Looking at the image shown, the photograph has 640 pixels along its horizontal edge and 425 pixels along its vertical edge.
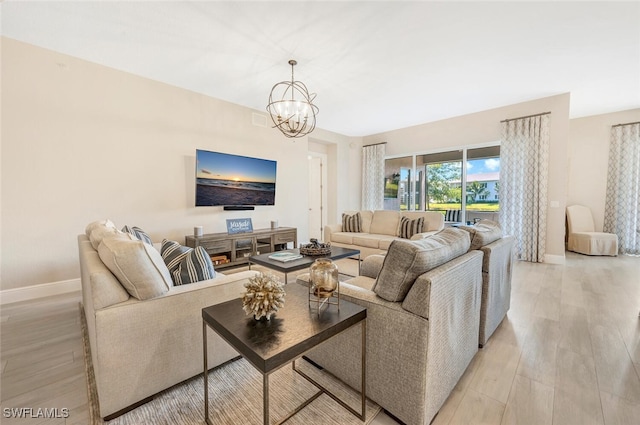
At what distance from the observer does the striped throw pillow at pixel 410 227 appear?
173 inches

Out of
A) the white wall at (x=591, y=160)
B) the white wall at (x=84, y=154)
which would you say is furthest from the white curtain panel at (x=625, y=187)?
the white wall at (x=84, y=154)

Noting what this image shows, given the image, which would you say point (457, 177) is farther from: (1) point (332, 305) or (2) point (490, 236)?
(1) point (332, 305)

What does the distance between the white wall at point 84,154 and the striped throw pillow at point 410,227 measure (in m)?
3.11

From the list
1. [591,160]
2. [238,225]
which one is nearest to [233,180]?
[238,225]

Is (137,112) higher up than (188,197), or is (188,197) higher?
(137,112)

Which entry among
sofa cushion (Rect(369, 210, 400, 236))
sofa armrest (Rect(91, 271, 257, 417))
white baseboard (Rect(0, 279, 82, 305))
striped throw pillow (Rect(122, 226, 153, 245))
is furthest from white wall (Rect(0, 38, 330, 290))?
sofa cushion (Rect(369, 210, 400, 236))

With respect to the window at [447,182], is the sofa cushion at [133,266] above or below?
below

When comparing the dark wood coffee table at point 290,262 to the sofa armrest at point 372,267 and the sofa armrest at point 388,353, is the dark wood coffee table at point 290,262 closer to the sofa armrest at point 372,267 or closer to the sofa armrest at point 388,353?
the sofa armrest at point 372,267

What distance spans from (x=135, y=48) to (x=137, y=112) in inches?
33.4

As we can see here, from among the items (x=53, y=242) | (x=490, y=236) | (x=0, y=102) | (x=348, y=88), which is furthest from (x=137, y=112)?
(x=490, y=236)

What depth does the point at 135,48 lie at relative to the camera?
2.90 meters

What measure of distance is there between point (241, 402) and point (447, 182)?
570 cm

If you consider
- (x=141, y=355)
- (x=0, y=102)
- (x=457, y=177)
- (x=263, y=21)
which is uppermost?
(x=263, y=21)

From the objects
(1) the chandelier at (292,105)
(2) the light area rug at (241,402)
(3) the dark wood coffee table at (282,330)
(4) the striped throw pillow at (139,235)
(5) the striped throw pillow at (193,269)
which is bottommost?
(2) the light area rug at (241,402)
